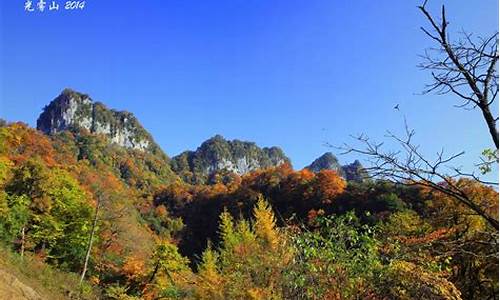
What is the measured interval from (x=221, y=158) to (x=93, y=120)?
132 ft

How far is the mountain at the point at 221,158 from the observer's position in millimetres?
134875

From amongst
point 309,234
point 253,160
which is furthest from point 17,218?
point 253,160

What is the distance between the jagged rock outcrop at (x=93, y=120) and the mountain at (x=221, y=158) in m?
11.5

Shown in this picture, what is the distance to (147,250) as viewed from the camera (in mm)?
41812

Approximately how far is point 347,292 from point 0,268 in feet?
48.5

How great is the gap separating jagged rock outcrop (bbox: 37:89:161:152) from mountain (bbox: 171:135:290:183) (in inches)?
454

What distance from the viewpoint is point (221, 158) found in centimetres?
15475

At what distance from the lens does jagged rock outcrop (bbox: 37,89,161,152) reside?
458 ft

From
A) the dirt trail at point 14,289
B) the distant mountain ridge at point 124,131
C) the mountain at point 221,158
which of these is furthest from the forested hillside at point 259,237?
the distant mountain ridge at point 124,131

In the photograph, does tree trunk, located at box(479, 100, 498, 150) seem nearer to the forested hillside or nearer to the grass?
the forested hillside

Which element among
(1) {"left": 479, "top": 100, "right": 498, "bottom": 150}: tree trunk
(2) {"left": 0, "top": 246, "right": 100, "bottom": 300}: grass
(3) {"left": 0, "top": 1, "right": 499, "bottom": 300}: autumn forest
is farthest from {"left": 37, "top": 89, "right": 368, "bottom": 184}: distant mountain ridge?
(1) {"left": 479, "top": 100, "right": 498, "bottom": 150}: tree trunk

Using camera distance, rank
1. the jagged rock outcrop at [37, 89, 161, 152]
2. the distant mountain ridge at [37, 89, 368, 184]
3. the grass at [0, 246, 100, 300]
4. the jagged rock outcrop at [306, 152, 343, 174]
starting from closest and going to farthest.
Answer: the grass at [0, 246, 100, 300] → the distant mountain ridge at [37, 89, 368, 184] → the jagged rock outcrop at [37, 89, 161, 152] → the jagged rock outcrop at [306, 152, 343, 174]

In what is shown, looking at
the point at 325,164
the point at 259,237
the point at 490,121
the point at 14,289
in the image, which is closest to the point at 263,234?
the point at 259,237

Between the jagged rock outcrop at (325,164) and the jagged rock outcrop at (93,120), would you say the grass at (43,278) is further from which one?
the jagged rock outcrop at (325,164)
